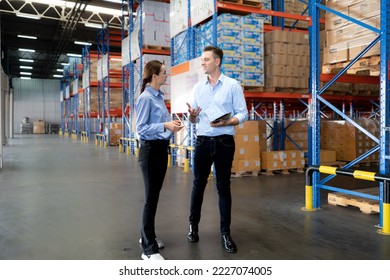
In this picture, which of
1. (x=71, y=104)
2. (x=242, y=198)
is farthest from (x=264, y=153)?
(x=71, y=104)

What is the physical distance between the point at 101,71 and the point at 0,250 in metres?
15.5

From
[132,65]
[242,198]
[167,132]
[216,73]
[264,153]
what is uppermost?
[132,65]

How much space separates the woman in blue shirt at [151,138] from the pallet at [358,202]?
10.1 feet

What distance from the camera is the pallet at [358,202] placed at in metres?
4.74

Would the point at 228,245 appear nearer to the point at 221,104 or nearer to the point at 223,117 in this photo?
the point at 223,117

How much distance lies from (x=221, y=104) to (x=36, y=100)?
41761 mm

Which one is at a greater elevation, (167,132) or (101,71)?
(101,71)

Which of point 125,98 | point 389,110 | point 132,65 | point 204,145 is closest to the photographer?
point 204,145

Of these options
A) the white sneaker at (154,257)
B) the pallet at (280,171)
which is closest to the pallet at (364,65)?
the pallet at (280,171)

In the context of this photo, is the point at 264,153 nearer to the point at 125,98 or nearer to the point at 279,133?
the point at 279,133

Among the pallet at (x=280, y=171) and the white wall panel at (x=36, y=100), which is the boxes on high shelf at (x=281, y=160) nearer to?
the pallet at (x=280, y=171)

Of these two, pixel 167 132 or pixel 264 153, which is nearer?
pixel 167 132

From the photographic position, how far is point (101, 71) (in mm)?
18031

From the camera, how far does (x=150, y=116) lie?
3.05 meters
